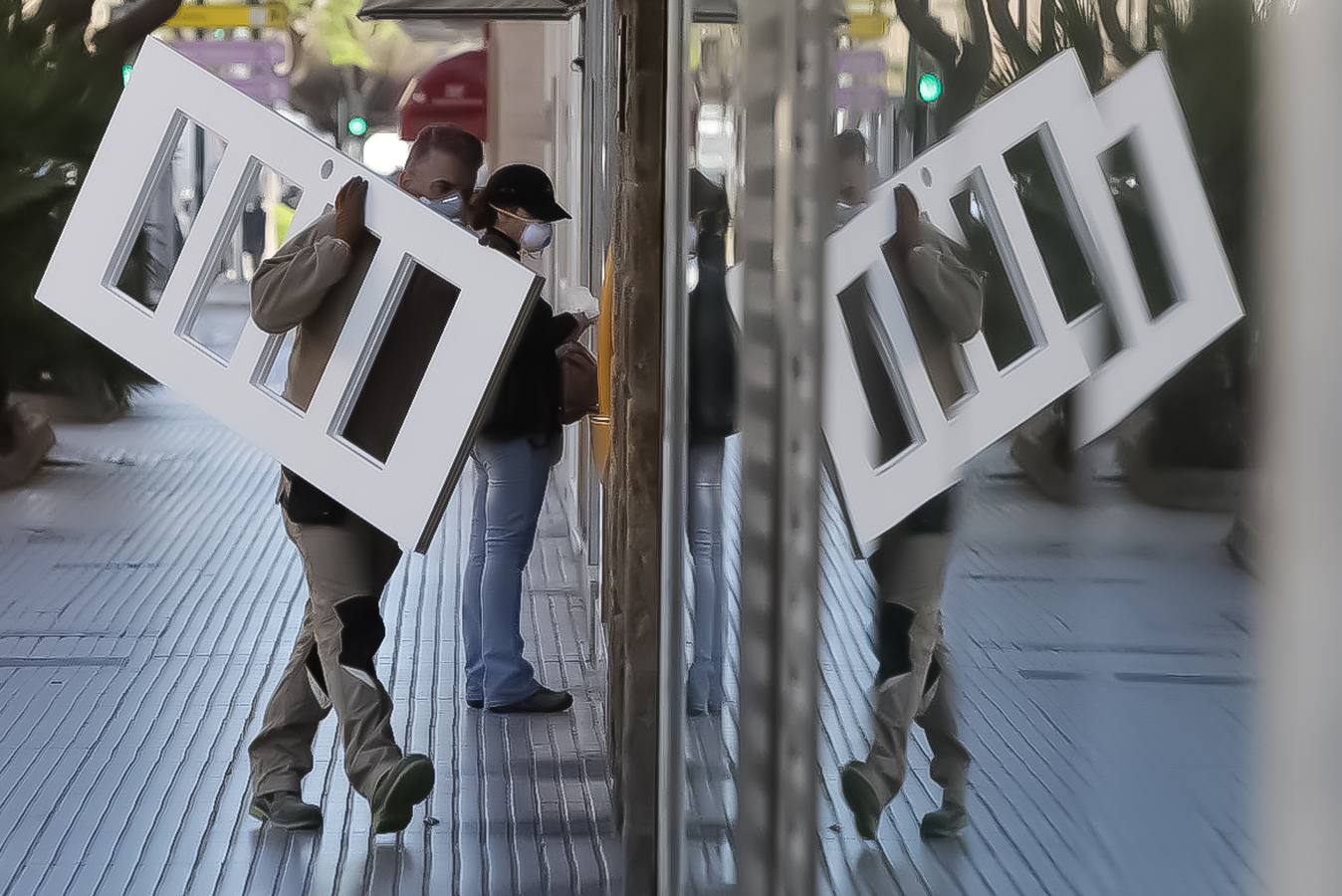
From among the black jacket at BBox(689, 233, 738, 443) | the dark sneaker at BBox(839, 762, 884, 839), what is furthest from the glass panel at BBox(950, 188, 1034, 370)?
the black jacket at BBox(689, 233, 738, 443)

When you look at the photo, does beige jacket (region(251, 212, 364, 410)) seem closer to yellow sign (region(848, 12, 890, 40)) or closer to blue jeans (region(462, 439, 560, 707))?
blue jeans (region(462, 439, 560, 707))

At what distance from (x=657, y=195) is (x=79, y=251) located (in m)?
1.58

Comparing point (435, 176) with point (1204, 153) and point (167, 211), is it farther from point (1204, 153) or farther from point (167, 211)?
point (1204, 153)

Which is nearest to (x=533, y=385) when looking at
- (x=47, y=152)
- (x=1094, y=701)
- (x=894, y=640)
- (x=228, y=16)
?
(x=228, y=16)

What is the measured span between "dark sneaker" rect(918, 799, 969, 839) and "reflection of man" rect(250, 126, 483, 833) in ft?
10.9

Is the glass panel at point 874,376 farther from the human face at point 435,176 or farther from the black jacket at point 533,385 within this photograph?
the black jacket at point 533,385

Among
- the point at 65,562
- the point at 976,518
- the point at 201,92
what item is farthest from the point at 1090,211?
the point at 65,562

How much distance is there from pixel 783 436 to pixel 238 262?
3.06 m

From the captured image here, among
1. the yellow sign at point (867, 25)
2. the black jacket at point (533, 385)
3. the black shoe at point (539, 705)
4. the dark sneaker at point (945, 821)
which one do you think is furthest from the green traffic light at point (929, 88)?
the black shoe at point (539, 705)

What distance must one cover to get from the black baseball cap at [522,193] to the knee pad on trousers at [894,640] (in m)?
4.17

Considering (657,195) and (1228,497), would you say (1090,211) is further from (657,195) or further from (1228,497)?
(657,195)

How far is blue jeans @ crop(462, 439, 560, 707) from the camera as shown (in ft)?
20.2

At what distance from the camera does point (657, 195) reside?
4.32 metres

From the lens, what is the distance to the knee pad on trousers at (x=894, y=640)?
5.32 ft
